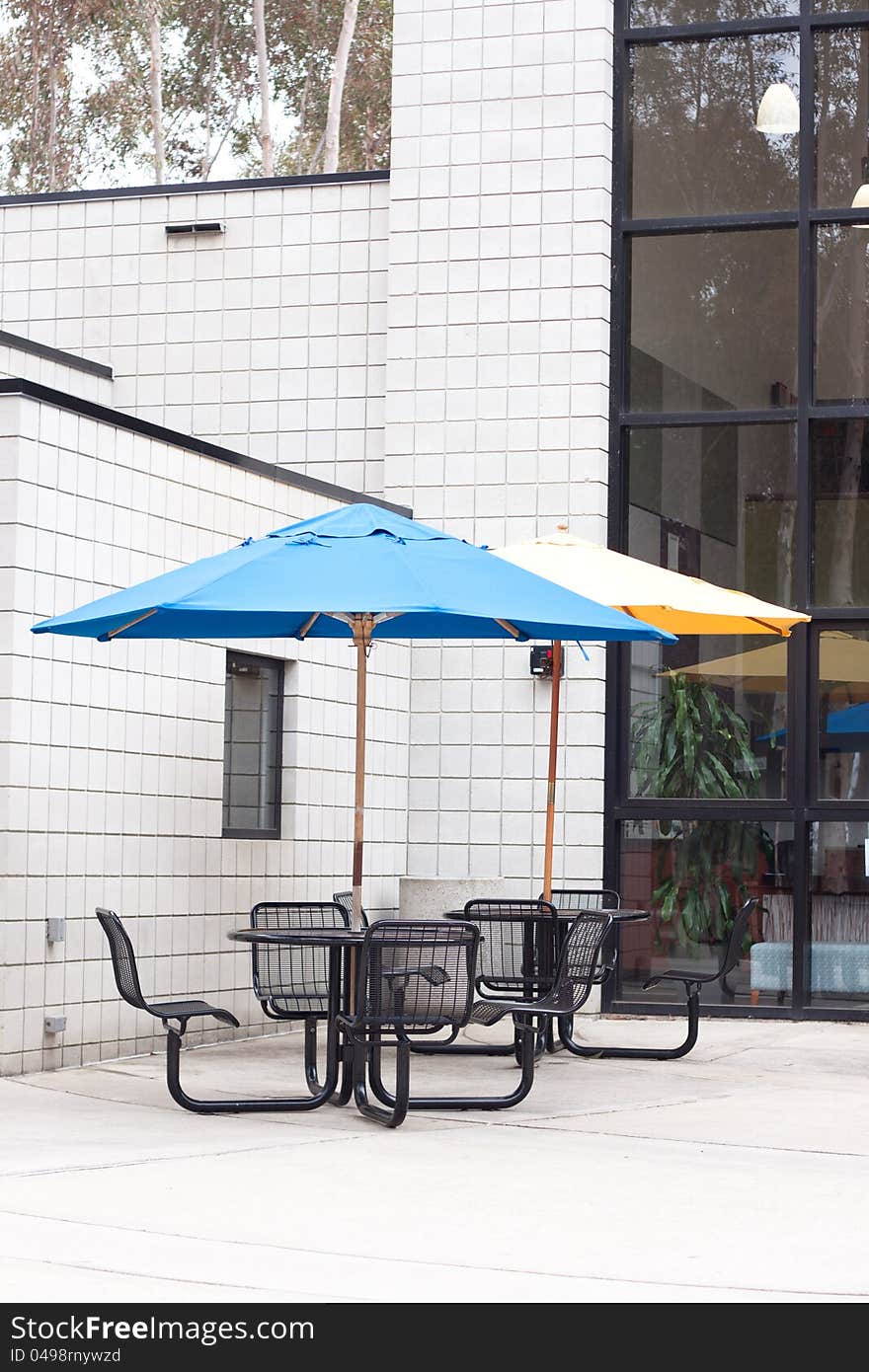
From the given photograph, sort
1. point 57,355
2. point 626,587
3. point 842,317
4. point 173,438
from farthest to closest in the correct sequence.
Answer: point 57,355 → point 842,317 → point 173,438 → point 626,587

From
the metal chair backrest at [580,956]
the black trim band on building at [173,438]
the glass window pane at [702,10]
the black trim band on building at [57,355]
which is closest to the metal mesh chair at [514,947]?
the metal chair backrest at [580,956]

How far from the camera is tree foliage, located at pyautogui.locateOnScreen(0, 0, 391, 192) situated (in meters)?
31.8

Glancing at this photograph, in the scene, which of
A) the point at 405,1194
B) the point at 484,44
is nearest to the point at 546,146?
the point at 484,44

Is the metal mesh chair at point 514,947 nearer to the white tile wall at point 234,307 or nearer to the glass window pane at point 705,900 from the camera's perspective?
the glass window pane at point 705,900

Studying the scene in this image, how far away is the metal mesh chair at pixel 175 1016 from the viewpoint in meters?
7.60

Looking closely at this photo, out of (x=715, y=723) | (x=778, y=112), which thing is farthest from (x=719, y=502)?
(x=778, y=112)

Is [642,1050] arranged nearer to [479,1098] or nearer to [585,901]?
[479,1098]

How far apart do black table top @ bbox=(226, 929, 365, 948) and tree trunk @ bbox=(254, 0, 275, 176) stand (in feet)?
74.2

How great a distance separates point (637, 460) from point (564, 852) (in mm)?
2702

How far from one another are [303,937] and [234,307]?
7.36m

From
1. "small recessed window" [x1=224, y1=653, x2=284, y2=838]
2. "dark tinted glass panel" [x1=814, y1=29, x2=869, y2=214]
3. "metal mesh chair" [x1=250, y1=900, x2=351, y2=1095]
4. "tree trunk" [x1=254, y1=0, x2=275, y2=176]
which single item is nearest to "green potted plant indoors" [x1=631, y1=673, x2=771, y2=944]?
"small recessed window" [x1=224, y1=653, x2=284, y2=838]

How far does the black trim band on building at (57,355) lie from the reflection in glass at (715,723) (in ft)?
15.5

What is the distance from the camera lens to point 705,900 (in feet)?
40.6
